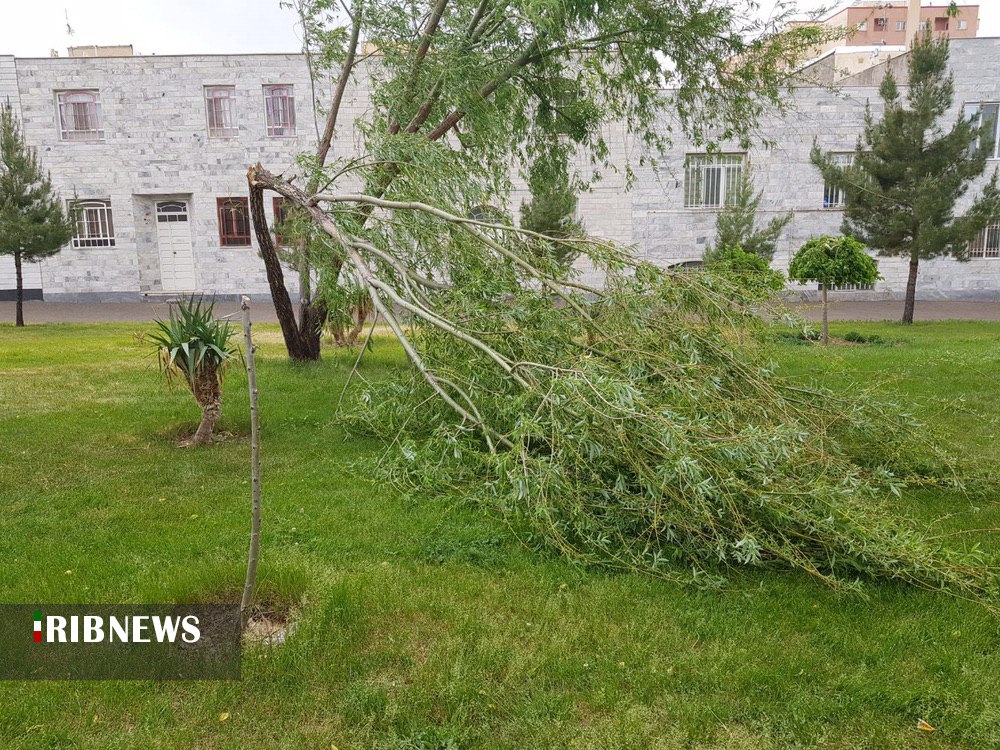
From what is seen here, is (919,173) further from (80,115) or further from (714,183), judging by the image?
(80,115)

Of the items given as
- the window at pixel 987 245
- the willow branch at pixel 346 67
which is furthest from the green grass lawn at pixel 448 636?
the window at pixel 987 245

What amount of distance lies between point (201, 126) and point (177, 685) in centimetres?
2468

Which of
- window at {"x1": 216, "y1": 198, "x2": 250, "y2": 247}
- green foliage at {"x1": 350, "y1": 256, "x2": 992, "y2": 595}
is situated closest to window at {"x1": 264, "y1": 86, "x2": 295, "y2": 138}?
window at {"x1": 216, "y1": 198, "x2": 250, "y2": 247}

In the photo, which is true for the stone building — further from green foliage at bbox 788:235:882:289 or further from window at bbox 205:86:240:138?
green foliage at bbox 788:235:882:289

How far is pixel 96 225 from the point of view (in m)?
25.0

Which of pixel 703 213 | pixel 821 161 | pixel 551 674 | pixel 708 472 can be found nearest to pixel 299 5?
pixel 708 472

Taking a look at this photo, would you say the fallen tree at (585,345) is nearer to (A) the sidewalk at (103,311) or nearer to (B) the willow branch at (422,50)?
(B) the willow branch at (422,50)

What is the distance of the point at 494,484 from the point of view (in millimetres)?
5129

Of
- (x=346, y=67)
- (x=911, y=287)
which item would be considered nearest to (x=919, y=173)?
(x=911, y=287)

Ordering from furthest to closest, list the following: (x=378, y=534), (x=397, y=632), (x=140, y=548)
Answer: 1. (x=378, y=534)
2. (x=140, y=548)
3. (x=397, y=632)

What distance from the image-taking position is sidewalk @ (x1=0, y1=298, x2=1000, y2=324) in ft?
67.4

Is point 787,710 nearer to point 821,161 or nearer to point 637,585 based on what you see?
point 637,585

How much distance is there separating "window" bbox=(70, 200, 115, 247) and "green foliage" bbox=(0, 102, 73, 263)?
693cm

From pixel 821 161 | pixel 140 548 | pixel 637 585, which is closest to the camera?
pixel 637 585
